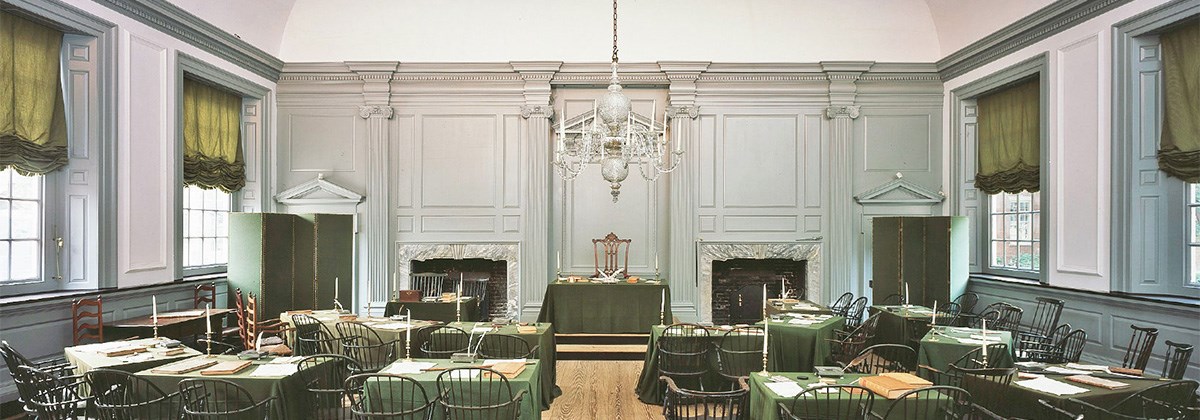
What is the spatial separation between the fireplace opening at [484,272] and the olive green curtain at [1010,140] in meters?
7.28

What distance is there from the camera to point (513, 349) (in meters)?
6.30

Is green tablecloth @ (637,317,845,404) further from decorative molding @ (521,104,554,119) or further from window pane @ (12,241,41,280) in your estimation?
window pane @ (12,241,41,280)

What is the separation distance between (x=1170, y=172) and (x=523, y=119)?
26.0ft

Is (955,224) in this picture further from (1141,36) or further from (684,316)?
(684,316)

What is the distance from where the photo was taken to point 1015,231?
30.6ft

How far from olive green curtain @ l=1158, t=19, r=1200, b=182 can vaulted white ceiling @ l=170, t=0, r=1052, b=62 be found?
3982mm

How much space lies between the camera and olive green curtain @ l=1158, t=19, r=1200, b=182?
21.3 ft

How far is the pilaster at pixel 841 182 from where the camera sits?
10484 millimetres

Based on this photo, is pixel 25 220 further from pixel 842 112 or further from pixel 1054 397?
pixel 842 112

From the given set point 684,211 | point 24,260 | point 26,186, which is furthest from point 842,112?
point 24,260

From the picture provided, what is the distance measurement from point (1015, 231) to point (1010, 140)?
4.08 feet

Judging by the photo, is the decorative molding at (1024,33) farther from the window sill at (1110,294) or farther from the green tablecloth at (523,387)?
the green tablecloth at (523,387)

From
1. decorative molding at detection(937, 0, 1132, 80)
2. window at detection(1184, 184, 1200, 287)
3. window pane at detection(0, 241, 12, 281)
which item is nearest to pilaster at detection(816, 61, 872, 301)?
decorative molding at detection(937, 0, 1132, 80)

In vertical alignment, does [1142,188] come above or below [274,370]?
above
